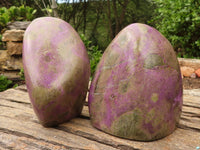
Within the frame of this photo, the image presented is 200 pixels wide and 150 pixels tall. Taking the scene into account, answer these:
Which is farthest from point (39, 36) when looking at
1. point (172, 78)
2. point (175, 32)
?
point (175, 32)

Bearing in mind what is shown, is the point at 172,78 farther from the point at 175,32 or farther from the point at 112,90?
the point at 175,32

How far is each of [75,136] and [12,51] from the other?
3.18 meters

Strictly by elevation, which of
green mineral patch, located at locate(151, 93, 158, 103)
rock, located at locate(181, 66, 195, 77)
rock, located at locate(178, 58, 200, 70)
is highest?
green mineral patch, located at locate(151, 93, 158, 103)

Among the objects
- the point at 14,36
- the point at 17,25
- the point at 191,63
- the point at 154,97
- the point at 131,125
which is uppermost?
the point at 17,25

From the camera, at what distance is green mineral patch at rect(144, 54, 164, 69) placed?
1.16 m

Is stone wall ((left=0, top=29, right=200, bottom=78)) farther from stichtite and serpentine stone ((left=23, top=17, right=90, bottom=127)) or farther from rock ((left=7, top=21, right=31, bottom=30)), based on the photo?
stichtite and serpentine stone ((left=23, top=17, right=90, bottom=127))

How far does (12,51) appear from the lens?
3955 millimetres

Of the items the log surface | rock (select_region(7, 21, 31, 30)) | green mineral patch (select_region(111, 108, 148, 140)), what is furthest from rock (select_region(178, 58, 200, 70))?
rock (select_region(7, 21, 31, 30))

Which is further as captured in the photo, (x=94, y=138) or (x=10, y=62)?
(x=10, y=62)

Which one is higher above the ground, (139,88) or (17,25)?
(17,25)

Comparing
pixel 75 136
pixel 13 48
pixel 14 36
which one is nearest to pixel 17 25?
pixel 14 36

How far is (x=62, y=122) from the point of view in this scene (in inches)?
53.2

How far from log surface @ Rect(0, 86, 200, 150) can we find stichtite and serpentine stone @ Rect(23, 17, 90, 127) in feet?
0.27

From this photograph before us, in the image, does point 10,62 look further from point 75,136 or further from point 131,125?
point 131,125
